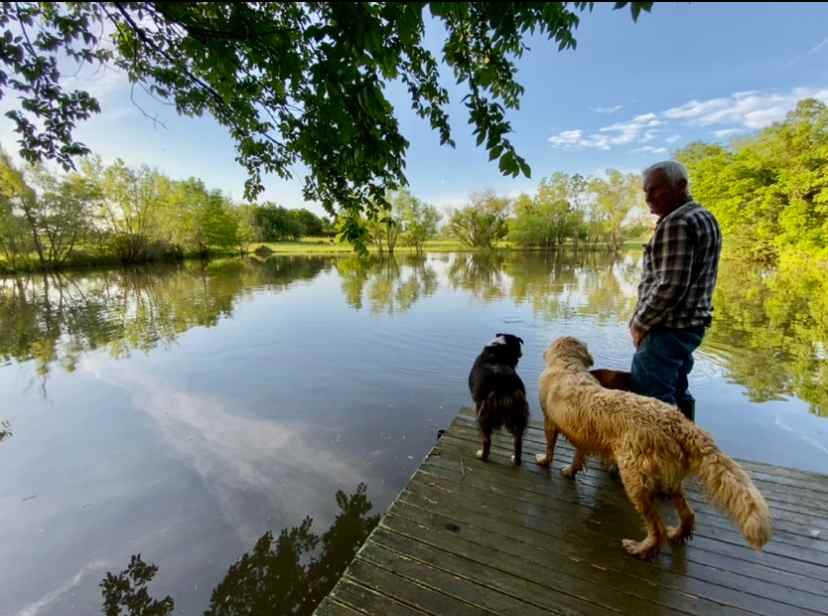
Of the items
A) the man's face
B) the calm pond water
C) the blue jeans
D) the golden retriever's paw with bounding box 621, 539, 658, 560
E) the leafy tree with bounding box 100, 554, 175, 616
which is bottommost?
the leafy tree with bounding box 100, 554, 175, 616

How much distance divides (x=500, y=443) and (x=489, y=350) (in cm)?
103

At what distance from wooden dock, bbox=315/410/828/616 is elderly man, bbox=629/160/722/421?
3.36ft

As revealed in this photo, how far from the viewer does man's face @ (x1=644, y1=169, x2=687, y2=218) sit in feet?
7.62

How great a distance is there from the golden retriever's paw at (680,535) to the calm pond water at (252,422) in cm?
260

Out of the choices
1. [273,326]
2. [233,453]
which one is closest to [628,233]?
[273,326]

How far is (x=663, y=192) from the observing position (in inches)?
91.9

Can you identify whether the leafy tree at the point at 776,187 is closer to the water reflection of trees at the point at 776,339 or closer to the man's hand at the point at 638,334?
the water reflection of trees at the point at 776,339

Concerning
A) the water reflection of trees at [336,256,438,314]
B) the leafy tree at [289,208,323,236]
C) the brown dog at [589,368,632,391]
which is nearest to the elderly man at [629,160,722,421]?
the brown dog at [589,368,632,391]

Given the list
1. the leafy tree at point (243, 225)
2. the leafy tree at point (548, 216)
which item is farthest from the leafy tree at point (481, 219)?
the leafy tree at point (243, 225)

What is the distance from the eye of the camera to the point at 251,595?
2.67 m

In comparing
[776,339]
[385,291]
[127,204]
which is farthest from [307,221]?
[776,339]

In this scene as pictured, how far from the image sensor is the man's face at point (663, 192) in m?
2.32

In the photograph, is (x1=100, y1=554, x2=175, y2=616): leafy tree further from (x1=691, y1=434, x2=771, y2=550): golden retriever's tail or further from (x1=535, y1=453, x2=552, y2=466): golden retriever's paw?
(x1=691, y1=434, x2=771, y2=550): golden retriever's tail

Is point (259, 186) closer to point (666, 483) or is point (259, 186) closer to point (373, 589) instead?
point (373, 589)
